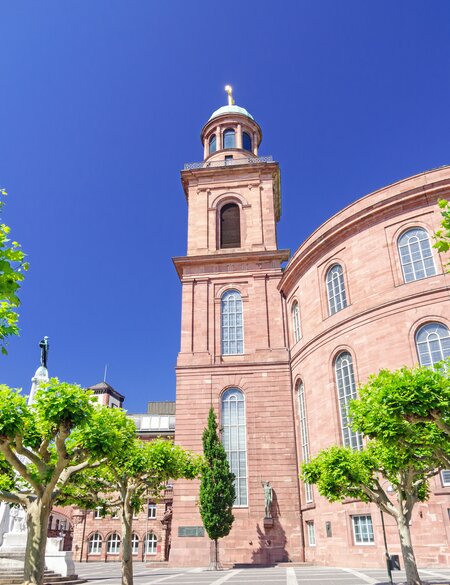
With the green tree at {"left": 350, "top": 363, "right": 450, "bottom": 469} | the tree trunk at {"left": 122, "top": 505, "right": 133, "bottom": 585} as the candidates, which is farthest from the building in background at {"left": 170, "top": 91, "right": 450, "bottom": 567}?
the tree trunk at {"left": 122, "top": 505, "right": 133, "bottom": 585}

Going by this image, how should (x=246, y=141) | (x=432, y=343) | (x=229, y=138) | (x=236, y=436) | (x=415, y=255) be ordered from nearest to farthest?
(x=432, y=343)
(x=415, y=255)
(x=236, y=436)
(x=229, y=138)
(x=246, y=141)

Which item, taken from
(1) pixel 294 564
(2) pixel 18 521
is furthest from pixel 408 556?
(2) pixel 18 521

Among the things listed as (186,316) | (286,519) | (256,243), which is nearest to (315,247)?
(256,243)

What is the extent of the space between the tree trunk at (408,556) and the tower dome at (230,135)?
34.0 metres

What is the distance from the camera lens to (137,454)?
17.8 m

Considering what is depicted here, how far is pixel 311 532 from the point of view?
2656 cm

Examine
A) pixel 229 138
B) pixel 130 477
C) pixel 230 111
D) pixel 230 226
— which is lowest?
pixel 130 477

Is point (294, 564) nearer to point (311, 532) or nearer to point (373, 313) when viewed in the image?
point (311, 532)

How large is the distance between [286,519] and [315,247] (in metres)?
15.6

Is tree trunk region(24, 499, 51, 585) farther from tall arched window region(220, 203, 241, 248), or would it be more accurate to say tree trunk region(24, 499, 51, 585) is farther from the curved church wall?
tall arched window region(220, 203, 241, 248)

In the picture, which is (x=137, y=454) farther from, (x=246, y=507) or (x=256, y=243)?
(x=256, y=243)

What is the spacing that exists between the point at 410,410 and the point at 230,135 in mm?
38035

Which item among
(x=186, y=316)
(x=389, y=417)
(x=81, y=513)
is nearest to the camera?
(x=389, y=417)

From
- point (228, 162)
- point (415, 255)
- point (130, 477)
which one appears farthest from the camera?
point (228, 162)
